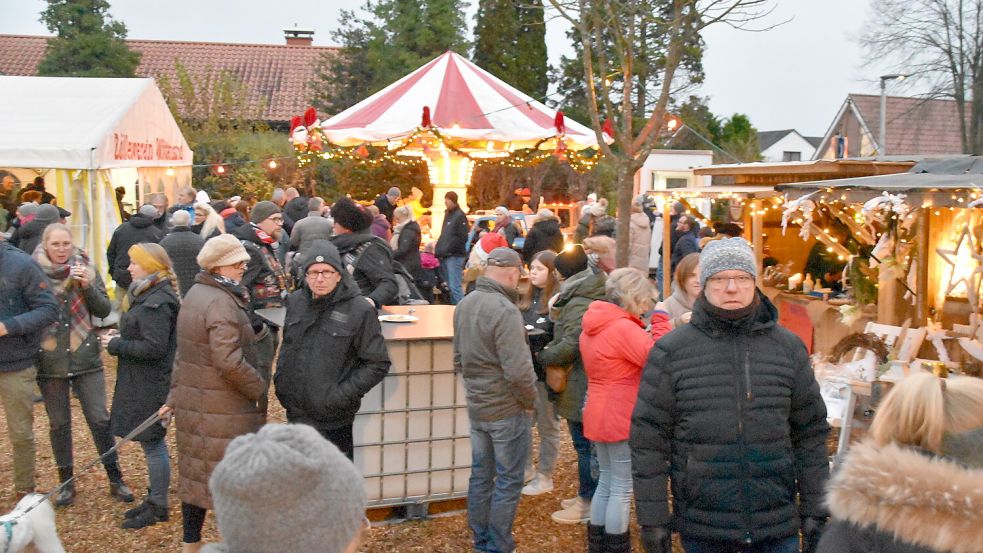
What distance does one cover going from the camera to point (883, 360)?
21.6 feet

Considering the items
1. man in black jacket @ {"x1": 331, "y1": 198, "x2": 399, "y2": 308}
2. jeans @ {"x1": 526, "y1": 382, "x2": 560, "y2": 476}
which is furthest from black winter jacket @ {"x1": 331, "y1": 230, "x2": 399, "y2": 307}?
jeans @ {"x1": 526, "y1": 382, "x2": 560, "y2": 476}

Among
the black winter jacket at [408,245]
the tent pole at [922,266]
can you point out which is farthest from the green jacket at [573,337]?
the black winter jacket at [408,245]

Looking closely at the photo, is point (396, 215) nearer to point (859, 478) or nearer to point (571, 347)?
point (571, 347)

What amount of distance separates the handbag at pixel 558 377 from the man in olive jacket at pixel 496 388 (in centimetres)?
40

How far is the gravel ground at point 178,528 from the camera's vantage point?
531 cm

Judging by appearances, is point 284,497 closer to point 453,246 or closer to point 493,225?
point 453,246

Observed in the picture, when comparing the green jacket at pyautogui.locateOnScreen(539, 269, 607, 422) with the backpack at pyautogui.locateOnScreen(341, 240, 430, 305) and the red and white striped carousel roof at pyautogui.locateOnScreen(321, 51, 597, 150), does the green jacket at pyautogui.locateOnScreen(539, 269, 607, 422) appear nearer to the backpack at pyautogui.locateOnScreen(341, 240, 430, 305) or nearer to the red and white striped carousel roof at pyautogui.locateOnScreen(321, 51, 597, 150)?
the backpack at pyautogui.locateOnScreen(341, 240, 430, 305)

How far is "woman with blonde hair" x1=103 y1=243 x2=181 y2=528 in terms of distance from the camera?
5121 millimetres

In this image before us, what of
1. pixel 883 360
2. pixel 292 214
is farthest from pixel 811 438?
pixel 292 214

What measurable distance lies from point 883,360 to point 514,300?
126 inches

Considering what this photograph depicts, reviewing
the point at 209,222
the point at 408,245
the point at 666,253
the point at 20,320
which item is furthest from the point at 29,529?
the point at 666,253

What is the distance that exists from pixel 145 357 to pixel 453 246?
25.6 ft

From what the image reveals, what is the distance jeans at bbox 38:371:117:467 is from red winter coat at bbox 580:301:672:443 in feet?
10.1

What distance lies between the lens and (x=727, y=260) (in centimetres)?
336
